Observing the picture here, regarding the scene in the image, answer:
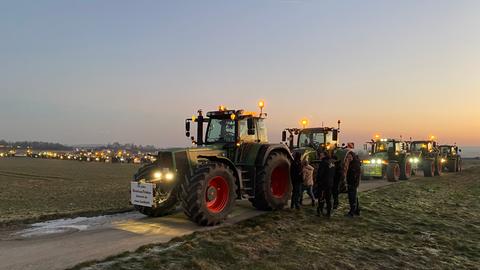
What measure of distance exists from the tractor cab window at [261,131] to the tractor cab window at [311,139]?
5.55 m

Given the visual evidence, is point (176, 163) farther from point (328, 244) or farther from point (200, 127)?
point (328, 244)

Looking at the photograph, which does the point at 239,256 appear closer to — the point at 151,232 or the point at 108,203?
the point at 151,232

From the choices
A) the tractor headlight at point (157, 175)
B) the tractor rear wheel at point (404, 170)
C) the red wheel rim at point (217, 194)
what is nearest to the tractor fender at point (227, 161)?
the red wheel rim at point (217, 194)

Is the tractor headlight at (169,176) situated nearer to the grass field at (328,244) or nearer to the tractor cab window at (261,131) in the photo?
the grass field at (328,244)

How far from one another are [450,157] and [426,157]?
6.52 m

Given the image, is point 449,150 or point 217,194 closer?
point 217,194

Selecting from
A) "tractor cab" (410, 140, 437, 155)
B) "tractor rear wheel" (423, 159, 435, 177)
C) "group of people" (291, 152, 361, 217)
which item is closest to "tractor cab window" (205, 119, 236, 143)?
"group of people" (291, 152, 361, 217)

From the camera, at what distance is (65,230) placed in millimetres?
8828

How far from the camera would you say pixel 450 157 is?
107ft

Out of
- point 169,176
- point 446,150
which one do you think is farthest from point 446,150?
point 169,176

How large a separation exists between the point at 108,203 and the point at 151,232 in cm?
567

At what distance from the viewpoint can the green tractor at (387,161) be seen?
75.5ft

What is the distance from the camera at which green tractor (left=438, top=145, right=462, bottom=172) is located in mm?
32531

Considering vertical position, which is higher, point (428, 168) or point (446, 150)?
point (446, 150)
